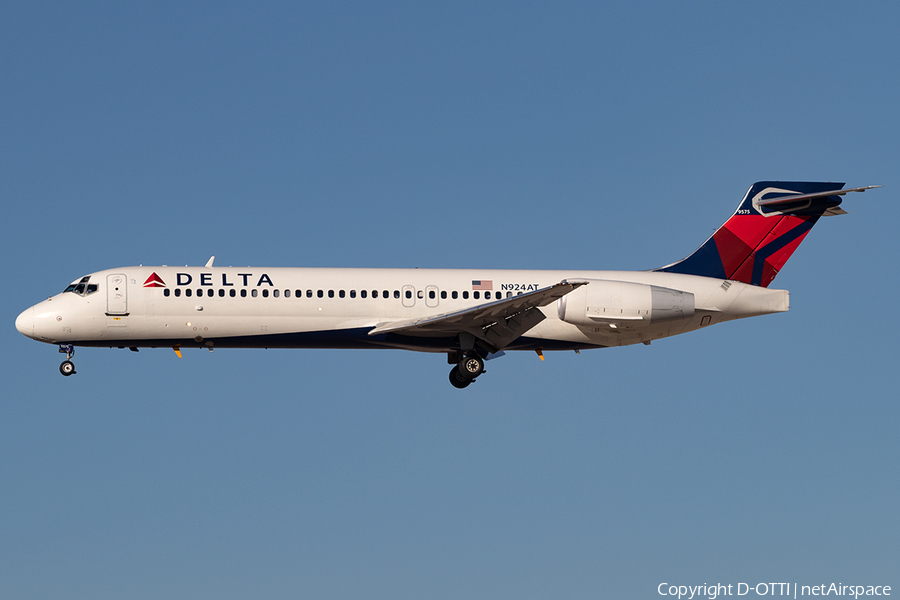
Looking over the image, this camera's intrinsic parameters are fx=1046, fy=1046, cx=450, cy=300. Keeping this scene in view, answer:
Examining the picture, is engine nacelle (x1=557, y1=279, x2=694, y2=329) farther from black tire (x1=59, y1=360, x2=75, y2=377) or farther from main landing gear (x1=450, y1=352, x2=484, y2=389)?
black tire (x1=59, y1=360, x2=75, y2=377)

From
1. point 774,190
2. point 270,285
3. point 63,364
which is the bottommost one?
point 63,364

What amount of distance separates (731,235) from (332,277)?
46.7 feet

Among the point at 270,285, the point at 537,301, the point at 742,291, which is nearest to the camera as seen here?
the point at 537,301

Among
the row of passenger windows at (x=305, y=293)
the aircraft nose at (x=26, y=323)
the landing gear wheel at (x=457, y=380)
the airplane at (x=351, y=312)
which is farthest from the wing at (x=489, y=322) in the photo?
the aircraft nose at (x=26, y=323)

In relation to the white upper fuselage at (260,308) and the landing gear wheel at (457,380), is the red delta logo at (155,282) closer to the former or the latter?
the white upper fuselage at (260,308)

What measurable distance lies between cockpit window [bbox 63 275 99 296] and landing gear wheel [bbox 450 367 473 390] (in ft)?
38.5

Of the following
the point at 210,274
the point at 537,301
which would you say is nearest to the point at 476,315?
the point at 537,301

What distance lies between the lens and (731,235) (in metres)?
37.0

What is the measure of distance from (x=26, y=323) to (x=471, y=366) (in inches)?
556

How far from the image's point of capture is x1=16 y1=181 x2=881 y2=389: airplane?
3275cm

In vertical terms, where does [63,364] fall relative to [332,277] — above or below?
below

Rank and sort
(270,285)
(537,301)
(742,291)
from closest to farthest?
1. (537,301)
2. (270,285)
3. (742,291)

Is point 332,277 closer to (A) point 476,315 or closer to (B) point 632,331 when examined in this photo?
(A) point 476,315

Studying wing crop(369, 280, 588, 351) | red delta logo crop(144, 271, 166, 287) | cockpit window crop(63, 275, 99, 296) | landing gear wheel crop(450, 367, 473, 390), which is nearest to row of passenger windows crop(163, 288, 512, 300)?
red delta logo crop(144, 271, 166, 287)
